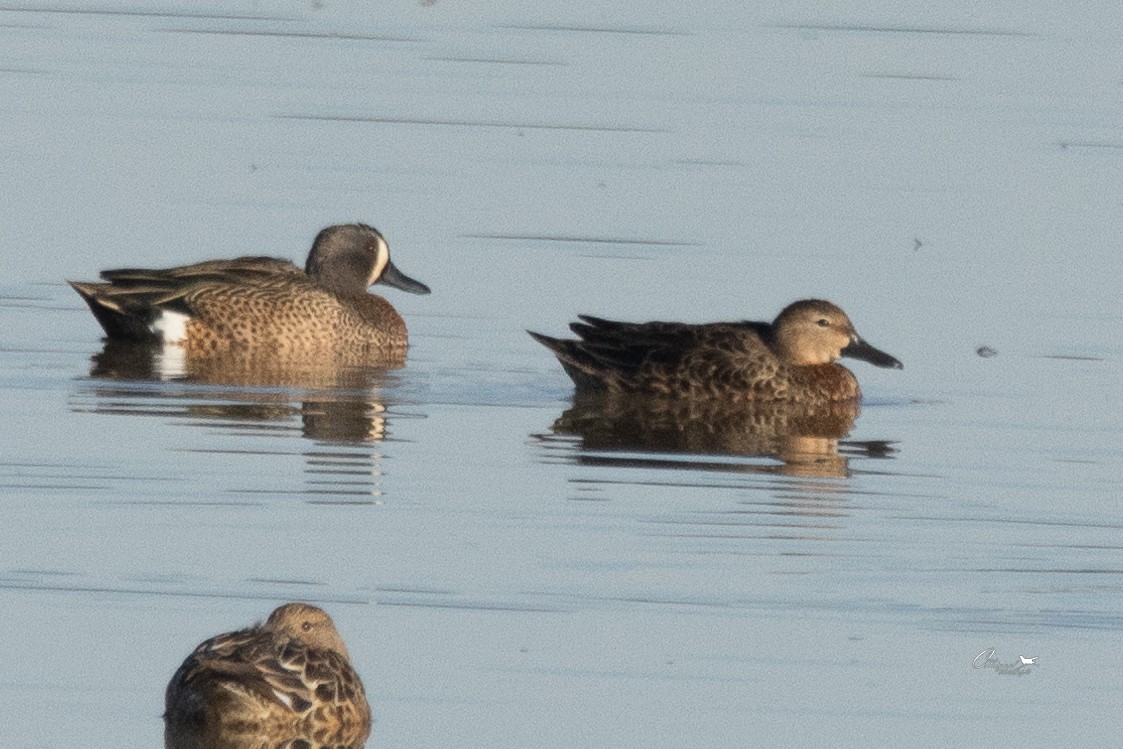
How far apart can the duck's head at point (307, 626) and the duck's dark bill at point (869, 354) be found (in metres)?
6.85

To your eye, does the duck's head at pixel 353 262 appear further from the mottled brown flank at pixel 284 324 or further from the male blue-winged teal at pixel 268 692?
the male blue-winged teal at pixel 268 692

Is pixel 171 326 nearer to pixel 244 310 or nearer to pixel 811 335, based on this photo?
pixel 244 310

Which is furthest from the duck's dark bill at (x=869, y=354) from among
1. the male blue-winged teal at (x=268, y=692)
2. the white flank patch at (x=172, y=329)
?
the male blue-winged teal at (x=268, y=692)

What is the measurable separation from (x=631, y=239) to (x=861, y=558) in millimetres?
7469

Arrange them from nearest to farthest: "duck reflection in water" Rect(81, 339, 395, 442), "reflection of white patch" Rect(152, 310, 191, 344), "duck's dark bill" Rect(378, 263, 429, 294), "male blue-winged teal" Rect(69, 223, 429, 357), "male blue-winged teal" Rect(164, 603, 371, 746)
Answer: "male blue-winged teal" Rect(164, 603, 371, 746)
"duck reflection in water" Rect(81, 339, 395, 442)
"male blue-winged teal" Rect(69, 223, 429, 357)
"reflection of white patch" Rect(152, 310, 191, 344)
"duck's dark bill" Rect(378, 263, 429, 294)

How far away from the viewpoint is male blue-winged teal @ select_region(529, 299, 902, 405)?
1573cm

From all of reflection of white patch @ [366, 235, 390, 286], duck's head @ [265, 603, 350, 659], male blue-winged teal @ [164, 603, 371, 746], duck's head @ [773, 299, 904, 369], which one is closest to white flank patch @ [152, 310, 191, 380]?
reflection of white patch @ [366, 235, 390, 286]

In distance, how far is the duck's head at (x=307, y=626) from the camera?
9375 mm

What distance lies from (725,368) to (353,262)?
2.92 meters

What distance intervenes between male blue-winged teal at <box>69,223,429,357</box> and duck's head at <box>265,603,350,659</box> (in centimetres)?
749

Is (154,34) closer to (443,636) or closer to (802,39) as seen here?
(802,39)

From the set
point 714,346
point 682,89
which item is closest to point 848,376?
point 714,346

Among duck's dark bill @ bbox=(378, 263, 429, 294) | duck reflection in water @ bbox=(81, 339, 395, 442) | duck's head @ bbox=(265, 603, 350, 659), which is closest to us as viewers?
duck's head @ bbox=(265, 603, 350, 659)

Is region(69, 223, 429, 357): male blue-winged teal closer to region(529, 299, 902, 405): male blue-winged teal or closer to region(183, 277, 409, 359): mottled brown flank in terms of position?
region(183, 277, 409, 359): mottled brown flank
